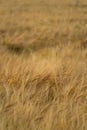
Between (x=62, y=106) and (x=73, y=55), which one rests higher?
(x=62, y=106)

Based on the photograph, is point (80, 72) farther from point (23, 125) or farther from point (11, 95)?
point (23, 125)

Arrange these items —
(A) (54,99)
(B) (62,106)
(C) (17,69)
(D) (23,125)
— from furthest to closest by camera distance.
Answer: (C) (17,69)
(A) (54,99)
(B) (62,106)
(D) (23,125)

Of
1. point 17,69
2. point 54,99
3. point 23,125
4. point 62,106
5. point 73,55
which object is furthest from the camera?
point 73,55

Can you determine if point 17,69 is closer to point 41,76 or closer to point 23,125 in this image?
point 41,76

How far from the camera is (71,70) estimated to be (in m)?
5.19

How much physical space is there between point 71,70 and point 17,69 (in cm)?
69

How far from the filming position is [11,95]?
4.09 metres

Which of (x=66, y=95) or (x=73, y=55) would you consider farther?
(x=73, y=55)

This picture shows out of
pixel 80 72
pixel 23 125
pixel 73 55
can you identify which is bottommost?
pixel 73 55

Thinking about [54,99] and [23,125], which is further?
[54,99]

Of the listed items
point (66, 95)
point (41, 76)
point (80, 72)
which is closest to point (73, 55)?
point (80, 72)

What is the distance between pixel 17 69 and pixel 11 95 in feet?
3.09

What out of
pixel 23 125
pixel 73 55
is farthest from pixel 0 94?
pixel 73 55

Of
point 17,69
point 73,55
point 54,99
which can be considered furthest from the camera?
point 73,55
